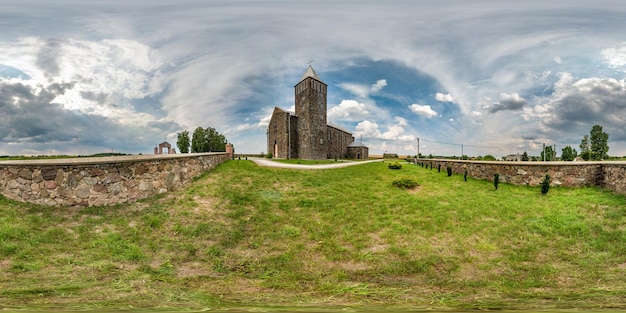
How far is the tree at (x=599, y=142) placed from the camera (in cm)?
4372

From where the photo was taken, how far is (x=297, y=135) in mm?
40969

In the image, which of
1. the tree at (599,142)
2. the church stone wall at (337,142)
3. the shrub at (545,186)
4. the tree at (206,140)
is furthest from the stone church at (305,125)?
the tree at (599,142)

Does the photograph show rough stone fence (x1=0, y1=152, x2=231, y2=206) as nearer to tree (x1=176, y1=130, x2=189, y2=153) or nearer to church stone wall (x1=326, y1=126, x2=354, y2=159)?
church stone wall (x1=326, y1=126, x2=354, y2=159)

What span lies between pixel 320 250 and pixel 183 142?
50.9 metres

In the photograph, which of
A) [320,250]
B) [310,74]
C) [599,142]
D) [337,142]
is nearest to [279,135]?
[310,74]

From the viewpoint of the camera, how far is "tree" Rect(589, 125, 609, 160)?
1721 inches

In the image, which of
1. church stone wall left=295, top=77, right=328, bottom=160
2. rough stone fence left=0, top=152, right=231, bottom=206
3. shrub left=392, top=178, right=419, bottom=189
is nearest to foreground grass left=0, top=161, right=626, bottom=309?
rough stone fence left=0, top=152, right=231, bottom=206

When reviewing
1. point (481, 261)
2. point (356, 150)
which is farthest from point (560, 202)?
point (356, 150)

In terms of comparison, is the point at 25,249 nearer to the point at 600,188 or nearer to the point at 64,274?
the point at 64,274

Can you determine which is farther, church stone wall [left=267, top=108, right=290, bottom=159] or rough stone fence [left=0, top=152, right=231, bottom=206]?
church stone wall [left=267, top=108, right=290, bottom=159]

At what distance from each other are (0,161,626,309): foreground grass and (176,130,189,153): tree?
1714 inches

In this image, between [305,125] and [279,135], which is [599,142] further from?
[279,135]

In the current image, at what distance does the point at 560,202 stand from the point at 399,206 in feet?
22.4

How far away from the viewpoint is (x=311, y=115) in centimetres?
3884
